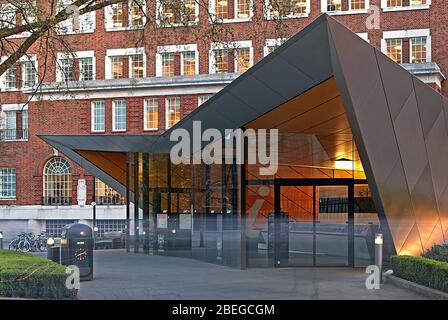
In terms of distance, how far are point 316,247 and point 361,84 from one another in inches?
268

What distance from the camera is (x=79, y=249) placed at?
57.1ft

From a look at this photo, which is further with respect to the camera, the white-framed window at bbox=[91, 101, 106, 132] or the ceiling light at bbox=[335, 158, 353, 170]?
the white-framed window at bbox=[91, 101, 106, 132]

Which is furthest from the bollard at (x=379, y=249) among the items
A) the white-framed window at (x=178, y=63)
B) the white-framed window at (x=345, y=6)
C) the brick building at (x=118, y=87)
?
the white-framed window at (x=178, y=63)

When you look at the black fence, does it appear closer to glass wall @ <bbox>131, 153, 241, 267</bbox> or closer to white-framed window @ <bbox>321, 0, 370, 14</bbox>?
glass wall @ <bbox>131, 153, 241, 267</bbox>

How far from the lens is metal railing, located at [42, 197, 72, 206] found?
50.3 m

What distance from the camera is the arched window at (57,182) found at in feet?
166

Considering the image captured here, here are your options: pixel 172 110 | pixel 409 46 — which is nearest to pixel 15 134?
pixel 172 110

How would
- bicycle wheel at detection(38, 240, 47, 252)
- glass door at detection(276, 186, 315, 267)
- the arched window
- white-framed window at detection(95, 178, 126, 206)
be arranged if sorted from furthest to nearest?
the arched window → white-framed window at detection(95, 178, 126, 206) → bicycle wheel at detection(38, 240, 47, 252) → glass door at detection(276, 186, 315, 267)

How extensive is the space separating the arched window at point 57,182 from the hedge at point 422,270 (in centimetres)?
3706

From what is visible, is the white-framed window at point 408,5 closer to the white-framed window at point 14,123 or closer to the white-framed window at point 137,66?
the white-framed window at point 137,66

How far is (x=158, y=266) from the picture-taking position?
22109 mm

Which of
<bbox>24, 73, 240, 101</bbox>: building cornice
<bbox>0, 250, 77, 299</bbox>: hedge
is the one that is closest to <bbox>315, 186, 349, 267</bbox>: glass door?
<bbox>0, 250, 77, 299</bbox>: hedge

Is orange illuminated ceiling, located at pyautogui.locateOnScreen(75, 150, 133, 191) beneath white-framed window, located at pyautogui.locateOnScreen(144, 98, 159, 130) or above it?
beneath

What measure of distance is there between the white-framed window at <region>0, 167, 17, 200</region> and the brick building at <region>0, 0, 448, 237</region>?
68mm
